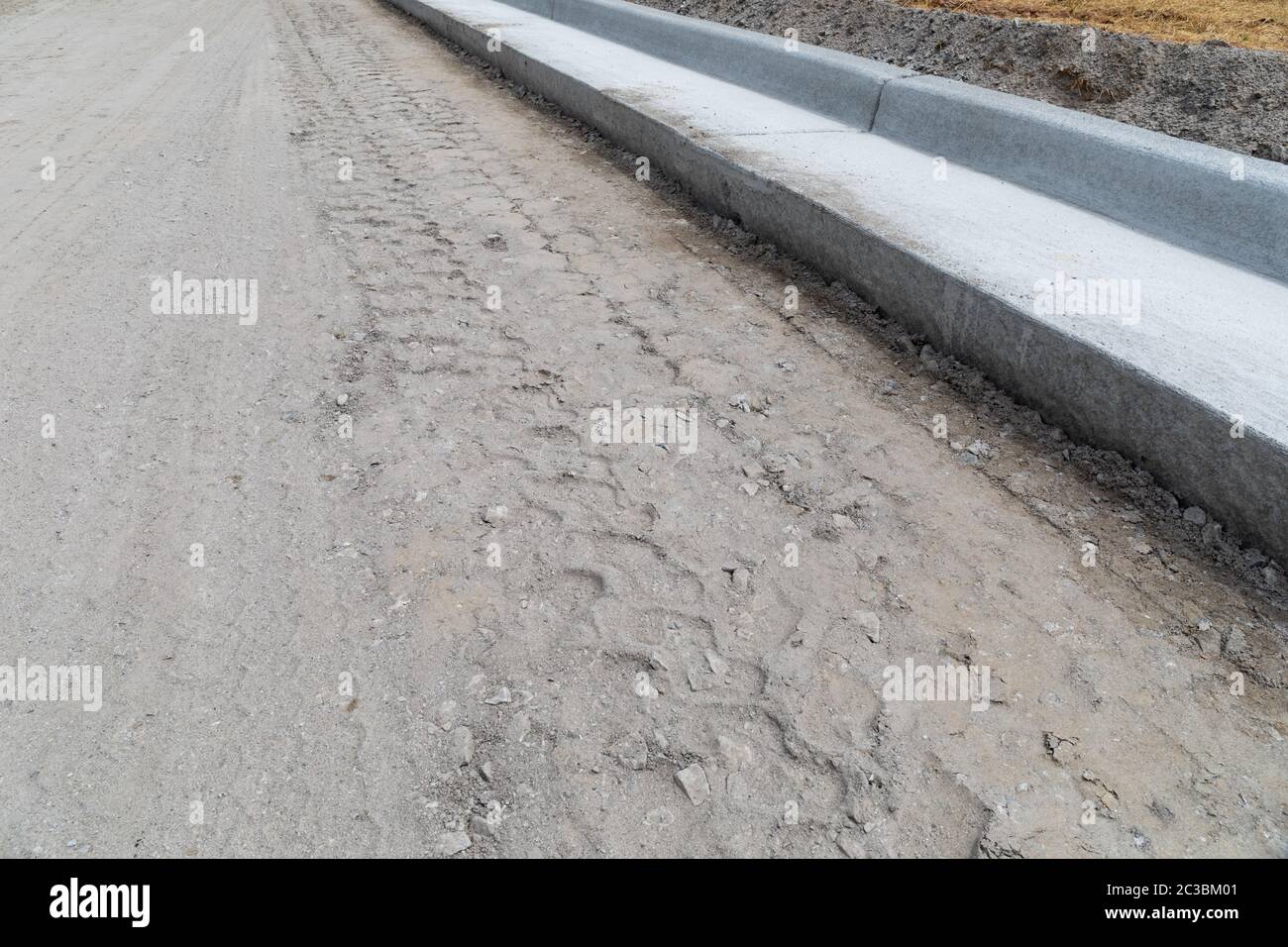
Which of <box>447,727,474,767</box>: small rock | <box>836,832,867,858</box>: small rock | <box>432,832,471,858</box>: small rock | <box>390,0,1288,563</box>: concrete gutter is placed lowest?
<box>432,832,471,858</box>: small rock

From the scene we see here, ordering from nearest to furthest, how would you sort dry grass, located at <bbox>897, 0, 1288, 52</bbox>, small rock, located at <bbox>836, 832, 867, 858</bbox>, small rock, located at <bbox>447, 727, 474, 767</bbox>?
Answer: small rock, located at <bbox>836, 832, 867, 858</bbox> → small rock, located at <bbox>447, 727, 474, 767</bbox> → dry grass, located at <bbox>897, 0, 1288, 52</bbox>

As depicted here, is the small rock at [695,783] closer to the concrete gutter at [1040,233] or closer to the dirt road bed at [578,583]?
the dirt road bed at [578,583]

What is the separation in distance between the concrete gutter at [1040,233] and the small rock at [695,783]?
1804 mm

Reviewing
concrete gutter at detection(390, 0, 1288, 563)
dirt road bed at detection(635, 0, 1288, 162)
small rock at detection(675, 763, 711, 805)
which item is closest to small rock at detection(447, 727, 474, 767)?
small rock at detection(675, 763, 711, 805)

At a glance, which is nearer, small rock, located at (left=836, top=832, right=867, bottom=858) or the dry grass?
small rock, located at (left=836, top=832, right=867, bottom=858)

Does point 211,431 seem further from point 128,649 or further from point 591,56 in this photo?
point 591,56

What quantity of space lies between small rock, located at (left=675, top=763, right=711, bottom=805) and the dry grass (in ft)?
17.7

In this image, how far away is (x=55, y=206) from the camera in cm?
546

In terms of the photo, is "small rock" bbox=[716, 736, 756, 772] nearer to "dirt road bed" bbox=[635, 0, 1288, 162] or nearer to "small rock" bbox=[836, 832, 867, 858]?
"small rock" bbox=[836, 832, 867, 858]

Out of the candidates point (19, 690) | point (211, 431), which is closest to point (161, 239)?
point (211, 431)

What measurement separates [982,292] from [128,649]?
10.1 feet

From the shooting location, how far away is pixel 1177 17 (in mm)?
5824

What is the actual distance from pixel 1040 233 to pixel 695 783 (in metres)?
3.15

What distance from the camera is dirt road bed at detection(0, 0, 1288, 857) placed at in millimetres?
1991
